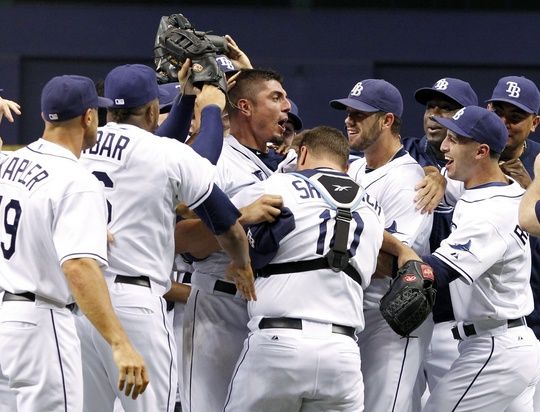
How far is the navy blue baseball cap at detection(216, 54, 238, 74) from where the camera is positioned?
5660 mm

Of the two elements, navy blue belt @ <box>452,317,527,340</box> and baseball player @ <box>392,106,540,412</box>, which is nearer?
baseball player @ <box>392,106,540,412</box>

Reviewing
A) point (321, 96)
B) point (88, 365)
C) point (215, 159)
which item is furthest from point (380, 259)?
point (321, 96)

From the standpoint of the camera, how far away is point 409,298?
193 inches

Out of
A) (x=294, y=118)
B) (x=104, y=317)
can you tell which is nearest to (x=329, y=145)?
(x=104, y=317)

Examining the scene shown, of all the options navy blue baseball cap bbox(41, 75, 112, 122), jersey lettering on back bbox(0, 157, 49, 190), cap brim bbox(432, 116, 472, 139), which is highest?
navy blue baseball cap bbox(41, 75, 112, 122)

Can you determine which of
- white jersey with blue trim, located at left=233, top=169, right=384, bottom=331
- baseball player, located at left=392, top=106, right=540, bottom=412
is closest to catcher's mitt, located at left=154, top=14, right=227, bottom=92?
white jersey with blue trim, located at left=233, top=169, right=384, bottom=331

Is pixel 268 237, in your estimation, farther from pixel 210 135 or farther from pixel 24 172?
pixel 24 172

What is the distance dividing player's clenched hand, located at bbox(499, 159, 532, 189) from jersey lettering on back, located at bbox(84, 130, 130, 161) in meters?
1.97

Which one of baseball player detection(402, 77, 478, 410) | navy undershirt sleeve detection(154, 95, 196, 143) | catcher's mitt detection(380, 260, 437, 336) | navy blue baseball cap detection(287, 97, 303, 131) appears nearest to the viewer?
catcher's mitt detection(380, 260, 437, 336)

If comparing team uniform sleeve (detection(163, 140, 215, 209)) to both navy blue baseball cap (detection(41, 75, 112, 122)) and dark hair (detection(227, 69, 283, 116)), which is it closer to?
navy blue baseball cap (detection(41, 75, 112, 122))

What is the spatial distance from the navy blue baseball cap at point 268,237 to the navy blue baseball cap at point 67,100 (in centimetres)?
79

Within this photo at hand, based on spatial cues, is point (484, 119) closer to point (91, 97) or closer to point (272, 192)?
point (272, 192)

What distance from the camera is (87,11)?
11.5 metres

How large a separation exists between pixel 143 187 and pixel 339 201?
75cm
